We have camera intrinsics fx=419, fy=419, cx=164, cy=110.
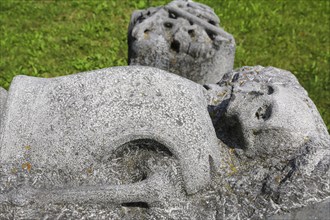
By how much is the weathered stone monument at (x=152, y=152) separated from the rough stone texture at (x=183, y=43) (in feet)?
3.70

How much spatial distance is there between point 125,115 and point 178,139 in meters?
0.28

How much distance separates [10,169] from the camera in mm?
2016

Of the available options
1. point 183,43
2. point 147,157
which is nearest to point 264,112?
point 147,157

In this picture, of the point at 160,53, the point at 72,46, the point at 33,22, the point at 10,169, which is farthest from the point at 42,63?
the point at 10,169

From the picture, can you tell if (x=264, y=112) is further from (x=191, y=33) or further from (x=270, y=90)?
(x=191, y=33)

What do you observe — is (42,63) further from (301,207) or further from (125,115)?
(301,207)

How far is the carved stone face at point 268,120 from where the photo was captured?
209 cm

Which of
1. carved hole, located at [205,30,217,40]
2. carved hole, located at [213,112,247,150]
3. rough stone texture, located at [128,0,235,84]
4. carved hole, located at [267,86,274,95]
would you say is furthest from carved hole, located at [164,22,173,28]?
carved hole, located at [267,86,274,95]

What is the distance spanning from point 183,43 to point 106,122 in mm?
1464

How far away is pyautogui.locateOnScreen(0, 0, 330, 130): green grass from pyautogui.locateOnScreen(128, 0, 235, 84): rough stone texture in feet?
4.93

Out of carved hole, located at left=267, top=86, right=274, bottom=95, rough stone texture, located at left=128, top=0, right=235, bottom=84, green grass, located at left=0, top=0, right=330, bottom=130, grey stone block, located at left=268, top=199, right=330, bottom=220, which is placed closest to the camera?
grey stone block, located at left=268, top=199, right=330, bottom=220

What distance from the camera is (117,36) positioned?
544cm

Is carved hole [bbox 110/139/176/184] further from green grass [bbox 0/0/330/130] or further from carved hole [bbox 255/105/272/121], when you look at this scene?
green grass [bbox 0/0/330/130]

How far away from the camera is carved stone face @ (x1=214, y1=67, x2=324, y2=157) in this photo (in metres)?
2.09
